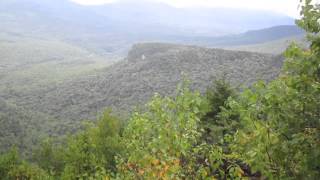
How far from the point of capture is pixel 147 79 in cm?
9869

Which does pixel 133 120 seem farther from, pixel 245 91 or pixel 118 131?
pixel 118 131

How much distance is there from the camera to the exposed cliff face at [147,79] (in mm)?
85125

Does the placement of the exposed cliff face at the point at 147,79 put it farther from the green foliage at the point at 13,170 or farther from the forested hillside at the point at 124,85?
the green foliage at the point at 13,170

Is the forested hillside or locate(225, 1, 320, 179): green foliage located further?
the forested hillside

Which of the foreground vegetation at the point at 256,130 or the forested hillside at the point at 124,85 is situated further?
the forested hillside at the point at 124,85

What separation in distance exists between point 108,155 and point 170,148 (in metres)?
21.0

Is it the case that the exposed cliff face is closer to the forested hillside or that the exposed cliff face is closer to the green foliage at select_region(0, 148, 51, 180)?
the forested hillside

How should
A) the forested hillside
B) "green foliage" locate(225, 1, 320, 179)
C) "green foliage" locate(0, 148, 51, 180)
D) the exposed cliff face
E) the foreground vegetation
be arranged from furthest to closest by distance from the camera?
the exposed cliff face < the forested hillside < "green foliage" locate(0, 148, 51, 180) < the foreground vegetation < "green foliage" locate(225, 1, 320, 179)

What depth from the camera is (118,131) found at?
30.4 meters

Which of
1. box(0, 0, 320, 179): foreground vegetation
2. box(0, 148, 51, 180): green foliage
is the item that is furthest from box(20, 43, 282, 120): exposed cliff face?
box(0, 0, 320, 179): foreground vegetation

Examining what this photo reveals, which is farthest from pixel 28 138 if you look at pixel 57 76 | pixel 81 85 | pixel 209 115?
pixel 57 76

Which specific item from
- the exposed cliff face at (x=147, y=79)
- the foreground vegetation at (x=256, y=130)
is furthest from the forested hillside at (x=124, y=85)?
the foreground vegetation at (x=256, y=130)

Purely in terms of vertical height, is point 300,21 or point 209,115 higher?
point 300,21

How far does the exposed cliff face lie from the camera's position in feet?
279
